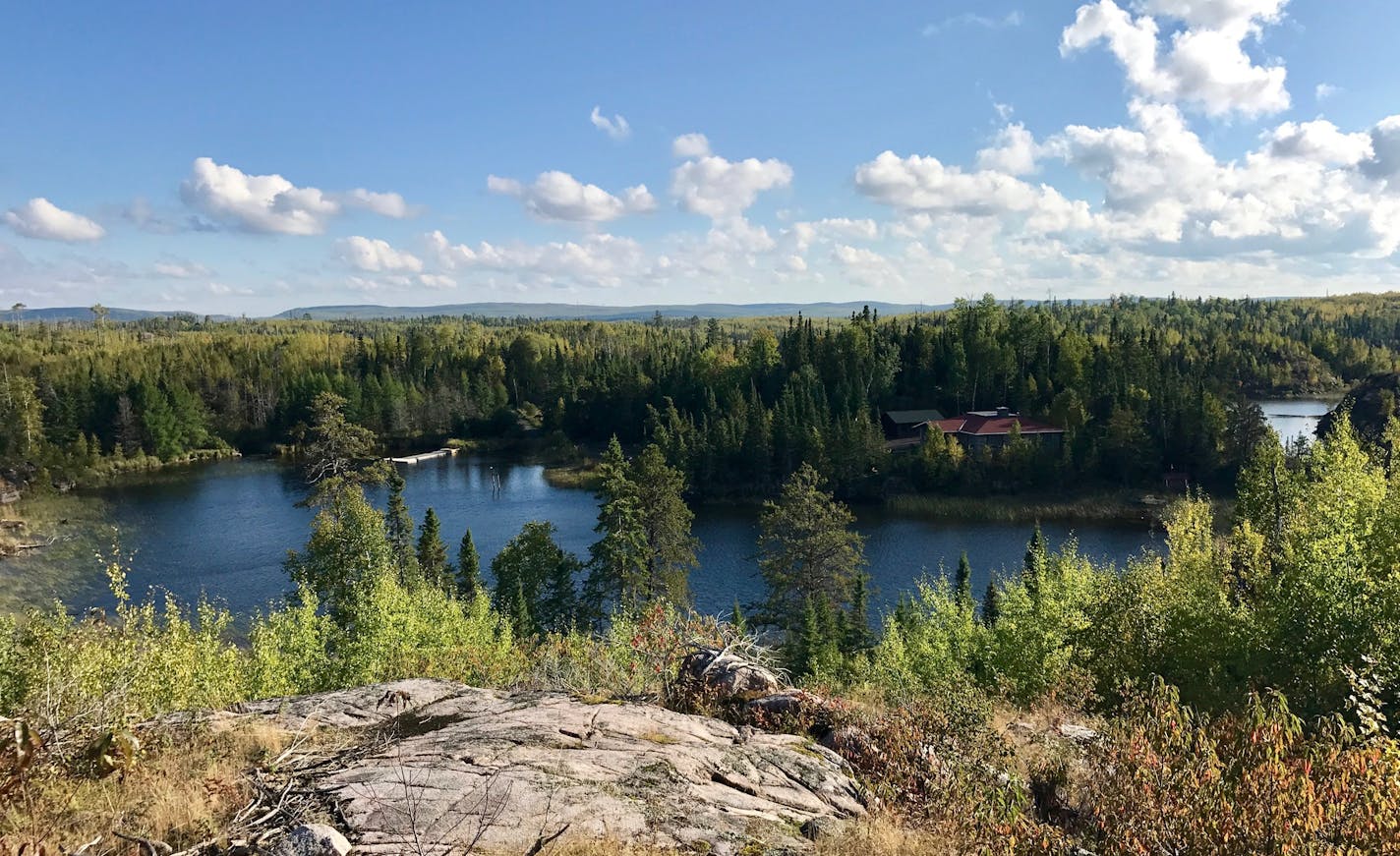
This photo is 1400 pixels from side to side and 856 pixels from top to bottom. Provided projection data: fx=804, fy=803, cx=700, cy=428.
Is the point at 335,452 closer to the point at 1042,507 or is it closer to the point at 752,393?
the point at 1042,507

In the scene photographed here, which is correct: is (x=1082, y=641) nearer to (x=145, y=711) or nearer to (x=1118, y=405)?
(x=145, y=711)

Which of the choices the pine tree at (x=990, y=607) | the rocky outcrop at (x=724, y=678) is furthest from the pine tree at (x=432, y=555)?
the rocky outcrop at (x=724, y=678)

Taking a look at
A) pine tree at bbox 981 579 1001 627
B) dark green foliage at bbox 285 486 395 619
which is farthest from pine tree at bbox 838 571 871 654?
dark green foliage at bbox 285 486 395 619

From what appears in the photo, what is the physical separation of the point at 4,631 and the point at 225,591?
28.6m

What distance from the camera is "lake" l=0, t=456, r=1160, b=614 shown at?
4622 cm

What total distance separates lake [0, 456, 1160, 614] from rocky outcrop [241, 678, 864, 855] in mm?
32240

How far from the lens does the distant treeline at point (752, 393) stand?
238 feet

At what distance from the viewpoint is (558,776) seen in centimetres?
831

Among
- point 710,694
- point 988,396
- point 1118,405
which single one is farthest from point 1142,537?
point 710,694

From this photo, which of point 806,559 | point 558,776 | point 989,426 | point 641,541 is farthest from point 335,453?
point 989,426

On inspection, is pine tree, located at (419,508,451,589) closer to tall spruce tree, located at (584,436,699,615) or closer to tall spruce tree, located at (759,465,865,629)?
tall spruce tree, located at (584,436,699,615)

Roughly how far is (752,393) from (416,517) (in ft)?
145

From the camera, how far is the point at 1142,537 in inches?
2309

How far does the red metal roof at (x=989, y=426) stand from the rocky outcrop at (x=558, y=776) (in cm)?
7168
